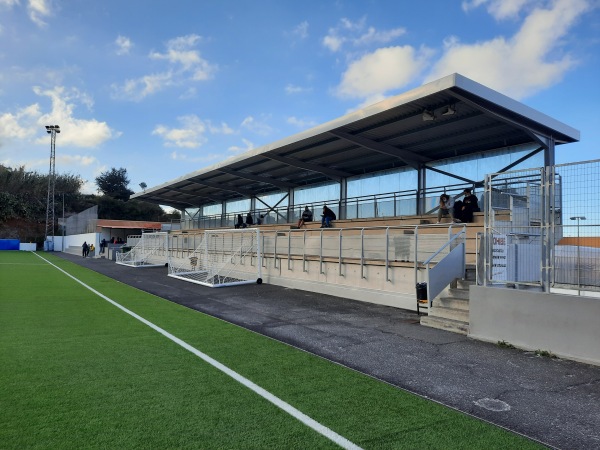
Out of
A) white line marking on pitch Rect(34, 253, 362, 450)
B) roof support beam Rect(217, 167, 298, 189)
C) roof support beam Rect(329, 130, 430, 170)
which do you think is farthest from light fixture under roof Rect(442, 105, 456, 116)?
roof support beam Rect(217, 167, 298, 189)

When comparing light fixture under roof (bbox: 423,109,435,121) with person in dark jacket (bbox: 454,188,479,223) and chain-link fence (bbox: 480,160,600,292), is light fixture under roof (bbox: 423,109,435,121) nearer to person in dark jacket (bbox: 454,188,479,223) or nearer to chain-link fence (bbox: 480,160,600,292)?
person in dark jacket (bbox: 454,188,479,223)

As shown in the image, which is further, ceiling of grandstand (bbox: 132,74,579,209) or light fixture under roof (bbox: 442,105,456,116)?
light fixture under roof (bbox: 442,105,456,116)

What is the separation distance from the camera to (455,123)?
16875 mm

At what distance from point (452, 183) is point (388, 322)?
11.8m

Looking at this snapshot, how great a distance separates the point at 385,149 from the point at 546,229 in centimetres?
1261

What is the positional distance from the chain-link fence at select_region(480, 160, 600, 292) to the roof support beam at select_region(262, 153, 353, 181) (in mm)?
15006

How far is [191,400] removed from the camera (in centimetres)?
487

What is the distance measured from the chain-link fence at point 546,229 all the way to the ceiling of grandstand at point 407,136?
524cm

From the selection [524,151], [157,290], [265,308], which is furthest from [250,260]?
[524,151]

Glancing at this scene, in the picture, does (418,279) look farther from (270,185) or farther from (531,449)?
(270,185)

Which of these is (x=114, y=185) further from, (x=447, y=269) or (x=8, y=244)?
(x=447, y=269)

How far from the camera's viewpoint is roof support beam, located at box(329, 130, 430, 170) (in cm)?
1867

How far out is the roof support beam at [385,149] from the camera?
18.7 meters

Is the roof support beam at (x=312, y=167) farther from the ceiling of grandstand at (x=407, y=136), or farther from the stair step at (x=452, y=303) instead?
the stair step at (x=452, y=303)
